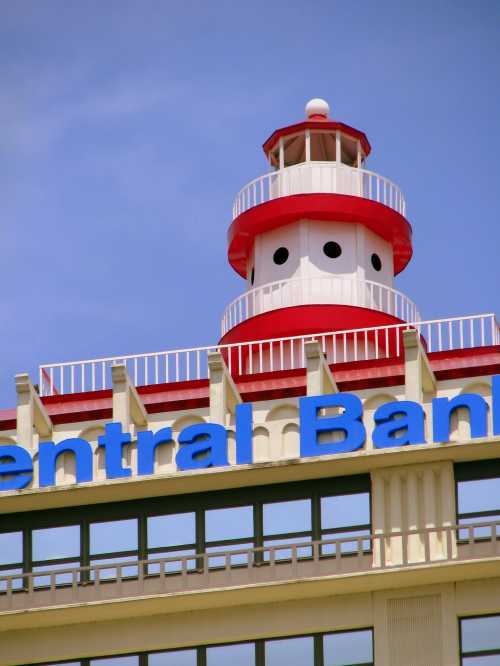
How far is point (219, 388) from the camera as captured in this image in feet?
198

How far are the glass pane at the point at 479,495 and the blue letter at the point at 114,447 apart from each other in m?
8.12

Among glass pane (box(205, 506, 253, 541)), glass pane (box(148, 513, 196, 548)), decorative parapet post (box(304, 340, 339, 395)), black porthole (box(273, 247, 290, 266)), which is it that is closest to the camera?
glass pane (box(205, 506, 253, 541))

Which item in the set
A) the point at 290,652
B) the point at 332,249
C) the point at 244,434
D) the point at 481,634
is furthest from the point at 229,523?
→ the point at 332,249

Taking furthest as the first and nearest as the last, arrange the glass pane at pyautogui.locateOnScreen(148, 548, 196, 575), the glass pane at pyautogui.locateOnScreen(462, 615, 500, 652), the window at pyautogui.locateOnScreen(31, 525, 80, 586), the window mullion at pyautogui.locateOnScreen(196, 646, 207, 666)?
the window at pyautogui.locateOnScreen(31, 525, 80, 586) → the glass pane at pyautogui.locateOnScreen(148, 548, 196, 575) → the window mullion at pyautogui.locateOnScreen(196, 646, 207, 666) → the glass pane at pyautogui.locateOnScreen(462, 615, 500, 652)

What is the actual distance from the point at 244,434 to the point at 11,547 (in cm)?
660

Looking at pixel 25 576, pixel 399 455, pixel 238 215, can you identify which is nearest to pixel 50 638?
pixel 25 576

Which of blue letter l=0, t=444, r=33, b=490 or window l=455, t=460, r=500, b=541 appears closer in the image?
window l=455, t=460, r=500, b=541

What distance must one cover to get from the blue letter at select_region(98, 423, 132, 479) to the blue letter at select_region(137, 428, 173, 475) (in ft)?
1.03

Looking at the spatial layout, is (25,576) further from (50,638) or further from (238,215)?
(238,215)

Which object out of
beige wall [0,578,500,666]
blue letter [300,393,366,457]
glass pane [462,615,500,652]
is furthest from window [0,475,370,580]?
glass pane [462,615,500,652]

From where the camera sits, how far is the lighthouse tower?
69.6 meters

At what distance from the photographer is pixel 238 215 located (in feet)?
239

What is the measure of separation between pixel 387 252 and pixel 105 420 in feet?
48.3

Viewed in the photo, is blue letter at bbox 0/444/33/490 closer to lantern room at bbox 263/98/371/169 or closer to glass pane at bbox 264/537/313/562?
glass pane at bbox 264/537/313/562
